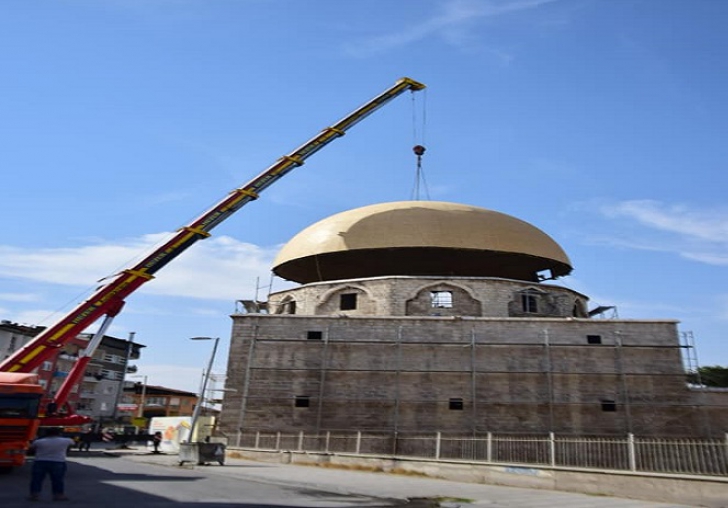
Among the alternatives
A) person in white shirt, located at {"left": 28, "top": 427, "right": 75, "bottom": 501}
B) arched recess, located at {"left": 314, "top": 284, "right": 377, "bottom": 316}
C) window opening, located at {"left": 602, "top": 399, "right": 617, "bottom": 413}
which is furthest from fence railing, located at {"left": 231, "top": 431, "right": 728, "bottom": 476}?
person in white shirt, located at {"left": 28, "top": 427, "right": 75, "bottom": 501}

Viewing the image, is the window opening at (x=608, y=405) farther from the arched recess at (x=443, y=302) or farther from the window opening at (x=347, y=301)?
the window opening at (x=347, y=301)

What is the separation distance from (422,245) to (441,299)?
264 centimetres

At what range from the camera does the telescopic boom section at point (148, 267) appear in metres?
15.5

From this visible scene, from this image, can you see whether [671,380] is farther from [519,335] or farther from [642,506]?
[642,506]

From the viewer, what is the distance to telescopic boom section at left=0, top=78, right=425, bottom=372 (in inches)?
608

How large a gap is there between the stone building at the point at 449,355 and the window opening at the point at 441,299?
6 centimetres

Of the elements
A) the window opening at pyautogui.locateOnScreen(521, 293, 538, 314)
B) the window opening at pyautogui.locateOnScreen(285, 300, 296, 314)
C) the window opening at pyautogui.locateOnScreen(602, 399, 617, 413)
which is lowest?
the window opening at pyautogui.locateOnScreen(602, 399, 617, 413)

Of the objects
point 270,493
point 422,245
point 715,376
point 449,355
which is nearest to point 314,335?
point 449,355

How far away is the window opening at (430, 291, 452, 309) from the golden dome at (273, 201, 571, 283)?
191 centimetres

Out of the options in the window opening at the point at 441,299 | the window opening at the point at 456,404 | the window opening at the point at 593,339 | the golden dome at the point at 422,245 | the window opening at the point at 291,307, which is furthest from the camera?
the window opening at the point at 291,307

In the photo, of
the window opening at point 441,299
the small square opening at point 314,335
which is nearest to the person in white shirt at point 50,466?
the small square opening at point 314,335

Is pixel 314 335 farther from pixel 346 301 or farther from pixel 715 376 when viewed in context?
pixel 715 376

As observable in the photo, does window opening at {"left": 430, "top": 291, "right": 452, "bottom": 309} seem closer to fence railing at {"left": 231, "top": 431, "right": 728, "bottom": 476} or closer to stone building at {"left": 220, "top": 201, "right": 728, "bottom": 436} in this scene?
stone building at {"left": 220, "top": 201, "right": 728, "bottom": 436}

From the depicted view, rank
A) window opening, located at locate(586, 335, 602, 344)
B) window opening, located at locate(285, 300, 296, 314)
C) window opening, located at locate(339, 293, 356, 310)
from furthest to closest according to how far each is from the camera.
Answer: window opening, located at locate(285, 300, 296, 314) → window opening, located at locate(339, 293, 356, 310) → window opening, located at locate(586, 335, 602, 344)
